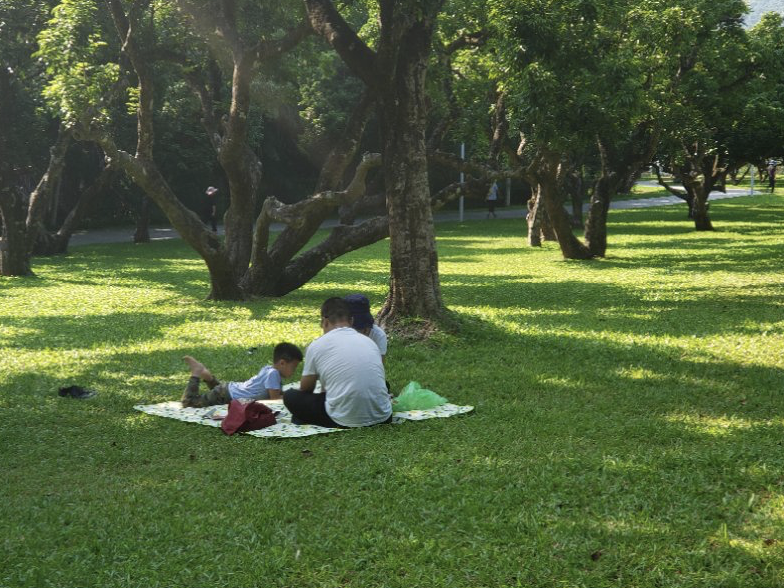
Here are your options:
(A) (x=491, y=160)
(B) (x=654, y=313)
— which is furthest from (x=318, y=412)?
(A) (x=491, y=160)

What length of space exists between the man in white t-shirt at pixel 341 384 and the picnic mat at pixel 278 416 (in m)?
0.13

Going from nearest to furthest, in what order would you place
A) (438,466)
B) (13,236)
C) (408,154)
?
1. (438,466)
2. (408,154)
3. (13,236)

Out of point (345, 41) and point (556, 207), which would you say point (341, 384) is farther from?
point (556, 207)

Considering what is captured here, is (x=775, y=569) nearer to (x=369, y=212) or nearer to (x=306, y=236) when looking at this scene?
(x=306, y=236)

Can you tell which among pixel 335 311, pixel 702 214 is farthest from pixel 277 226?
pixel 335 311

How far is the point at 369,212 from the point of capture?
47875mm

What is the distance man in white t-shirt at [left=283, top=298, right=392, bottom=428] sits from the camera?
8008 mm

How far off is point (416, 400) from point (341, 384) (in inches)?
40.5

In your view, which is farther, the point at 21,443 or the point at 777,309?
the point at 777,309

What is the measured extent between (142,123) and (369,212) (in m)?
31.4

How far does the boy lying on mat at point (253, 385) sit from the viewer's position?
8961 mm

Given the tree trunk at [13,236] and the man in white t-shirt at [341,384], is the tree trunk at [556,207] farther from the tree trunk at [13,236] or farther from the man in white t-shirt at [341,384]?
the man in white t-shirt at [341,384]

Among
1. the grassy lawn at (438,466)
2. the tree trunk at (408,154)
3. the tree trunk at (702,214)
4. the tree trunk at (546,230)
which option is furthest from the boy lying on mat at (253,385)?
the tree trunk at (702,214)

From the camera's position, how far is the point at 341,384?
8.05 meters
